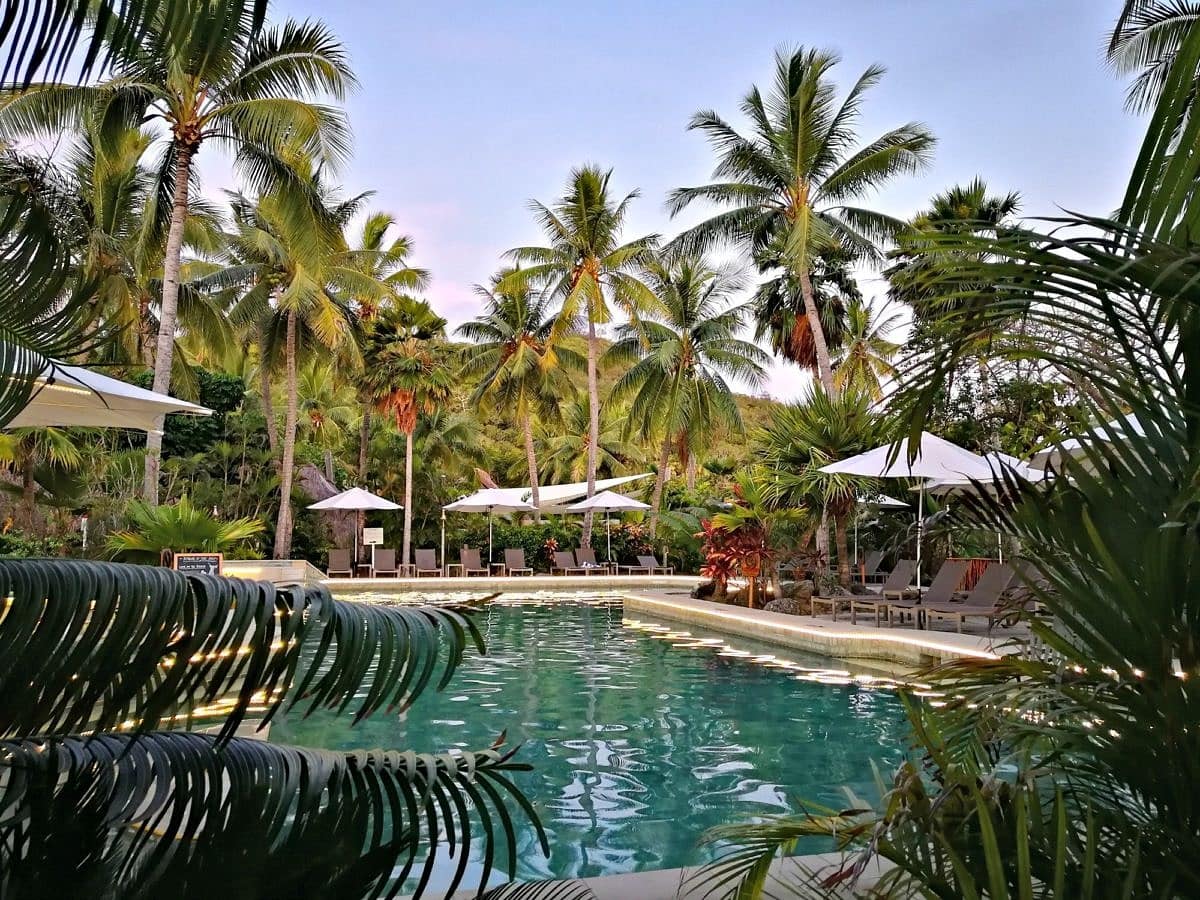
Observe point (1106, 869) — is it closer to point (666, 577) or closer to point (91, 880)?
point (91, 880)

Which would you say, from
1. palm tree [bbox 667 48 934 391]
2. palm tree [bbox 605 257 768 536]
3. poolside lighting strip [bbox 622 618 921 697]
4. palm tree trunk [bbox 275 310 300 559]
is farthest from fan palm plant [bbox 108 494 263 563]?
palm tree [bbox 605 257 768 536]

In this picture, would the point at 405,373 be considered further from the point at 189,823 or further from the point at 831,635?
the point at 189,823

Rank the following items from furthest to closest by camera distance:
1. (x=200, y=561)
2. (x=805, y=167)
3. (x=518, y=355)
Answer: (x=518, y=355) → (x=805, y=167) → (x=200, y=561)

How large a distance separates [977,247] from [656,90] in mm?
20950

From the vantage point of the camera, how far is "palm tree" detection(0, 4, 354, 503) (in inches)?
569

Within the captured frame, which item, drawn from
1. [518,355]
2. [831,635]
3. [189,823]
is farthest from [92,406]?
[518,355]

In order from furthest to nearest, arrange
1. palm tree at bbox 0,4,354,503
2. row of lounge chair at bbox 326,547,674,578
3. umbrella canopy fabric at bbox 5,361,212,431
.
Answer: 1. row of lounge chair at bbox 326,547,674,578
2. palm tree at bbox 0,4,354,503
3. umbrella canopy fabric at bbox 5,361,212,431

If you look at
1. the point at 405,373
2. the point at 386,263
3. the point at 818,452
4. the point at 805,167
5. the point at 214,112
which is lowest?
the point at 818,452

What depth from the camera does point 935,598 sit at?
1202cm

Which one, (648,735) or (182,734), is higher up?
(182,734)

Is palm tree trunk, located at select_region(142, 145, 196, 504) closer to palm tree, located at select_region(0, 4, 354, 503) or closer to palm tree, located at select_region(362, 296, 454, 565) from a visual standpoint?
palm tree, located at select_region(0, 4, 354, 503)

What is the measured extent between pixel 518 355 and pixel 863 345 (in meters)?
10.1

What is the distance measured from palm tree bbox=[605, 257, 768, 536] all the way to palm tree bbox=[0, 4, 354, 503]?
544 inches

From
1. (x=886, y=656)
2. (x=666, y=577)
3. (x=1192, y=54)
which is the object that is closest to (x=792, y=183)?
(x=666, y=577)
